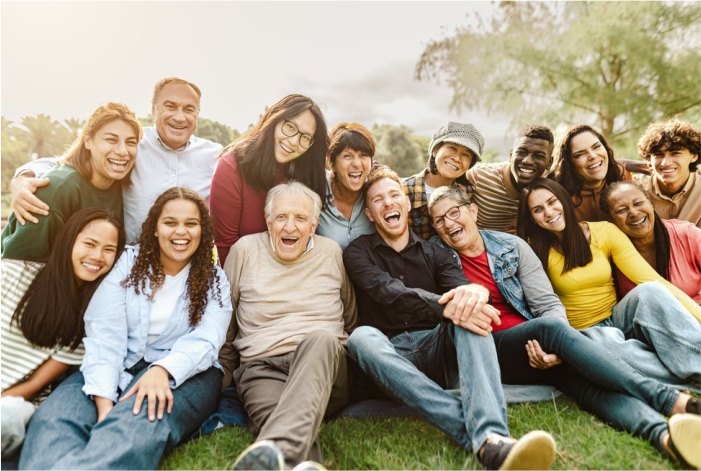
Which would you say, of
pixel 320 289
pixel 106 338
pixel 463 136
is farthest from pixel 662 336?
pixel 106 338

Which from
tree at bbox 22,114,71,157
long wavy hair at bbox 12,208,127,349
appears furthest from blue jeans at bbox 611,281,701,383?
tree at bbox 22,114,71,157

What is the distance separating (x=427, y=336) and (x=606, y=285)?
6.01ft

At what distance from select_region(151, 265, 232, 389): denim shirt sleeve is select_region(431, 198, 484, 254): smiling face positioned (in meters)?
1.82

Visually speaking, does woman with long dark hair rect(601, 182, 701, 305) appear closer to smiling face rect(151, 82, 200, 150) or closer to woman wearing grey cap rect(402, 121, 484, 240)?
woman wearing grey cap rect(402, 121, 484, 240)

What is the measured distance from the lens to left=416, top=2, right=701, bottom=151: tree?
13539mm

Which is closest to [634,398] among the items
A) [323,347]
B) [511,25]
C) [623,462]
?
[623,462]

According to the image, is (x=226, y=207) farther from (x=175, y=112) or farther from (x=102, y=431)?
(x=102, y=431)

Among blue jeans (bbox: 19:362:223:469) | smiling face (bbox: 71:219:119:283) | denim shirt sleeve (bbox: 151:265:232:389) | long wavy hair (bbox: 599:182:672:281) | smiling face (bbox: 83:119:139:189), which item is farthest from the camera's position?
long wavy hair (bbox: 599:182:672:281)

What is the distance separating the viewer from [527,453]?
233 centimetres

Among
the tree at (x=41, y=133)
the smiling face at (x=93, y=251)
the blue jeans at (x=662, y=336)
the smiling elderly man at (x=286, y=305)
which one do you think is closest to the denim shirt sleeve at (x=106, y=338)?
the smiling face at (x=93, y=251)

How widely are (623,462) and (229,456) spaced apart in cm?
228

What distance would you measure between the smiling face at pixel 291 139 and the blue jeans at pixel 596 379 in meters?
2.30

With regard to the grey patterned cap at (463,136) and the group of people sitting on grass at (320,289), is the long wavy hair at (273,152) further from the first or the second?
the grey patterned cap at (463,136)

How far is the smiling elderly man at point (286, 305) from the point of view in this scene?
119 inches
